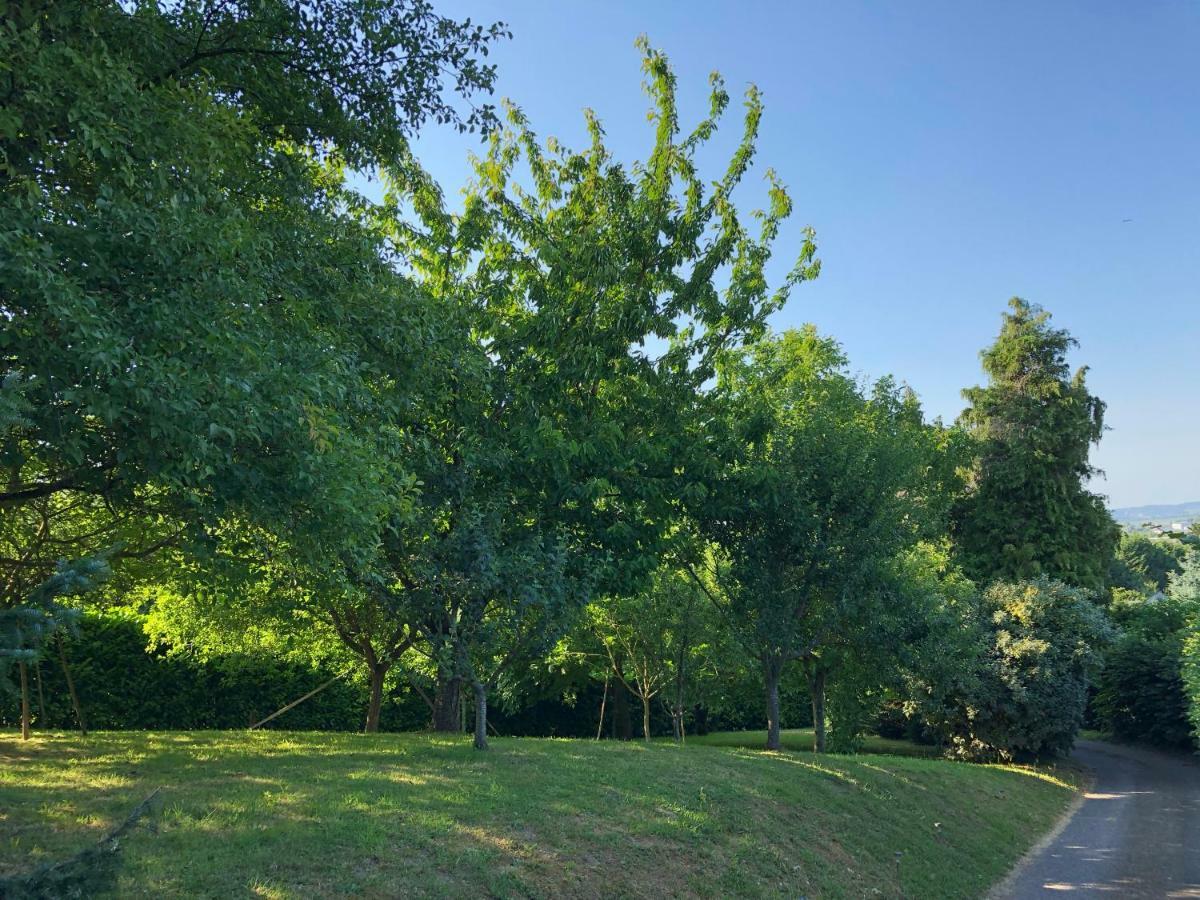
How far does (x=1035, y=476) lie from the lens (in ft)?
122

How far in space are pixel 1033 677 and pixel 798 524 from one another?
11622 millimetres

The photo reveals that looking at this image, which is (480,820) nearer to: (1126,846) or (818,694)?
(1126,846)

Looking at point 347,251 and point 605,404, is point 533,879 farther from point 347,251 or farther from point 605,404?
point 605,404

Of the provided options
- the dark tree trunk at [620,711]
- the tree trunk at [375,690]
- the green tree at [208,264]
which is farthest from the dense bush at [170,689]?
the green tree at [208,264]

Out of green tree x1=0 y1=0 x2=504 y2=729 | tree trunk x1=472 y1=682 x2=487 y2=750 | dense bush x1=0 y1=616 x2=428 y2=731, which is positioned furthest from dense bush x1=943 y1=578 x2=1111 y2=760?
green tree x1=0 y1=0 x2=504 y2=729

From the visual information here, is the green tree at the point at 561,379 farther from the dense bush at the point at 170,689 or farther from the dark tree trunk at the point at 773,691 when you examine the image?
the dense bush at the point at 170,689

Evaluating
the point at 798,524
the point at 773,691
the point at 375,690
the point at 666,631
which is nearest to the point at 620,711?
the point at 666,631

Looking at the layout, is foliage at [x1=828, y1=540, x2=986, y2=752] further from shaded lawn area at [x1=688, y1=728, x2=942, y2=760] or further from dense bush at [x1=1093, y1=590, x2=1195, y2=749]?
dense bush at [x1=1093, y1=590, x2=1195, y2=749]

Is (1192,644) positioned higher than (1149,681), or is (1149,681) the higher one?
(1192,644)

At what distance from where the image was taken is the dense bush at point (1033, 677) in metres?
22.9

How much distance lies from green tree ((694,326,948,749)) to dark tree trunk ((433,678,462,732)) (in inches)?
230

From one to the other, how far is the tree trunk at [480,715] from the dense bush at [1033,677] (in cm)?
1599

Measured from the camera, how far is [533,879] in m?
7.31

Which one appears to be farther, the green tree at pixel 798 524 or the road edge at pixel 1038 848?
the green tree at pixel 798 524
